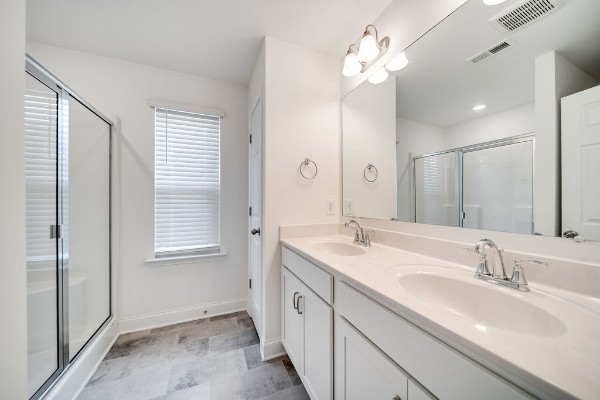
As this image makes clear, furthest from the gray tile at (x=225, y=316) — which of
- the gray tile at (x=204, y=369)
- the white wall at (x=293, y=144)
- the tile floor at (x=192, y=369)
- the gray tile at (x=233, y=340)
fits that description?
the white wall at (x=293, y=144)

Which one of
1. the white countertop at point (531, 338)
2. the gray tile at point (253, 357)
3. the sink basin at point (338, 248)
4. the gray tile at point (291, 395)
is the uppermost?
the white countertop at point (531, 338)

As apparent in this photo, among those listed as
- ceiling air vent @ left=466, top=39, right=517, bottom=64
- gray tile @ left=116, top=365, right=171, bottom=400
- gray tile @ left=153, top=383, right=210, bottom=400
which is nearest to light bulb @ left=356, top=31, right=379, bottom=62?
ceiling air vent @ left=466, top=39, right=517, bottom=64

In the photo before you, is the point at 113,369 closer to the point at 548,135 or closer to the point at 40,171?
the point at 40,171

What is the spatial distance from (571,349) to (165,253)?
2.34m

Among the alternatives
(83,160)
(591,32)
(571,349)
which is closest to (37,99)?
(83,160)

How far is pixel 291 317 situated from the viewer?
1340 mm

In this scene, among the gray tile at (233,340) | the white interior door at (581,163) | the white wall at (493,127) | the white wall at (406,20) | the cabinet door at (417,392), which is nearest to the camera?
the cabinet door at (417,392)

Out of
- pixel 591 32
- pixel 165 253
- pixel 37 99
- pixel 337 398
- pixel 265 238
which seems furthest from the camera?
pixel 165 253

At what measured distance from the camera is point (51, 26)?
144 centimetres

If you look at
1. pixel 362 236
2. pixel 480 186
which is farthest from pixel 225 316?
pixel 480 186

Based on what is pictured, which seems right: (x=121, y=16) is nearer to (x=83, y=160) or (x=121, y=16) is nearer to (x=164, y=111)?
(x=164, y=111)

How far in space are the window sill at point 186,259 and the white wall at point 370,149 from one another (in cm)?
135

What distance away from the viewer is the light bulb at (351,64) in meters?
1.43

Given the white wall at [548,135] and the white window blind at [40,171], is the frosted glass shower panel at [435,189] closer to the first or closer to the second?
the white wall at [548,135]
